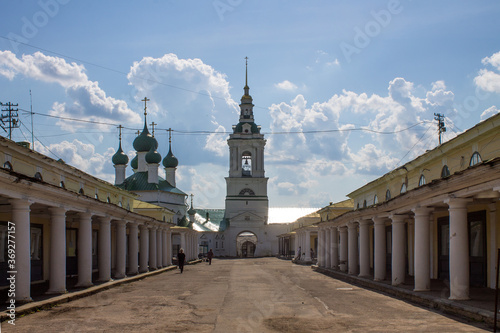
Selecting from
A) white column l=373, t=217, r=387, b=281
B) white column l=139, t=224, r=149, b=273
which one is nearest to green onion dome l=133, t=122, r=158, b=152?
white column l=139, t=224, r=149, b=273

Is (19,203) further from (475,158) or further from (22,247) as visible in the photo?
(475,158)

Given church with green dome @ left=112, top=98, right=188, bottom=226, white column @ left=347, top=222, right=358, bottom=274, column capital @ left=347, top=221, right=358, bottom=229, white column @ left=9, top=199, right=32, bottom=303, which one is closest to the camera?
white column @ left=9, top=199, right=32, bottom=303

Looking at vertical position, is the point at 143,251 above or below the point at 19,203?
below

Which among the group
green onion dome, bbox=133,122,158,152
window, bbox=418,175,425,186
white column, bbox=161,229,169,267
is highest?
green onion dome, bbox=133,122,158,152

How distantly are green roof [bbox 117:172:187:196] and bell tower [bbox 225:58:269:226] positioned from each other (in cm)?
1677

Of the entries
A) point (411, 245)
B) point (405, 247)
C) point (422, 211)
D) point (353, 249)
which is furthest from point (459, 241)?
point (353, 249)

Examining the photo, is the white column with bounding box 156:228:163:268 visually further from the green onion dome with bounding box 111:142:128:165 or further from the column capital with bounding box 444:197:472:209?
the green onion dome with bounding box 111:142:128:165

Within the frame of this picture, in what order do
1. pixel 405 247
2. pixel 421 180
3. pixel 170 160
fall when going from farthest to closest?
pixel 170 160 < pixel 405 247 < pixel 421 180

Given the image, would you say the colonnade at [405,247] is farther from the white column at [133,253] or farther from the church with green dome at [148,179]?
the church with green dome at [148,179]

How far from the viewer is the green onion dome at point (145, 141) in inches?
2729

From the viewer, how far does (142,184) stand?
69.3 metres

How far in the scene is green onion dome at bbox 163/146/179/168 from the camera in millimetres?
75438

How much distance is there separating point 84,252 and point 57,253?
118 inches

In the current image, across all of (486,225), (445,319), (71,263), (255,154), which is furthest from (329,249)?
(255,154)
